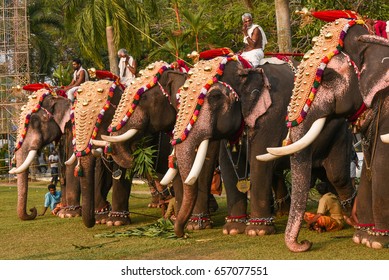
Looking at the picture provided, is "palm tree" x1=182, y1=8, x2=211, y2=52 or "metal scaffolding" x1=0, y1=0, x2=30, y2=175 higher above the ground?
"palm tree" x1=182, y1=8, x2=211, y2=52

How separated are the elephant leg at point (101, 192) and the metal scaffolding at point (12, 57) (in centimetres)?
2112

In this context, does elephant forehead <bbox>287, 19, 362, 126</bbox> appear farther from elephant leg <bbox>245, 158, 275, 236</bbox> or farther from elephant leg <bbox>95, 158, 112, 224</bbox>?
elephant leg <bbox>95, 158, 112, 224</bbox>

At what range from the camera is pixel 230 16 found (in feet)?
82.5

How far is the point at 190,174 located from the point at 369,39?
102 inches

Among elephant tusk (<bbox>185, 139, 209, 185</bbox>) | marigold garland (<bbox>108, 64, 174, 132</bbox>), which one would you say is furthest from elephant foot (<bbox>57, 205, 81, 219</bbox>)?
Result: elephant tusk (<bbox>185, 139, 209, 185</bbox>)

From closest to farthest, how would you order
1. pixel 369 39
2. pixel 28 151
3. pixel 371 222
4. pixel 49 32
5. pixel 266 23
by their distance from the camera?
1. pixel 369 39
2. pixel 371 222
3. pixel 28 151
4. pixel 266 23
5. pixel 49 32

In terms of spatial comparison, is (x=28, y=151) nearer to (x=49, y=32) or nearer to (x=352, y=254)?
(x=352, y=254)

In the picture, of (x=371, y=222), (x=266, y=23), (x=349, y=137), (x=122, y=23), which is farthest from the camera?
(x=266, y=23)

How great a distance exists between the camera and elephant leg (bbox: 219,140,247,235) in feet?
36.3

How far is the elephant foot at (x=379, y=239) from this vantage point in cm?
873

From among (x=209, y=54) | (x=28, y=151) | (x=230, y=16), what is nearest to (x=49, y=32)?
(x=230, y=16)

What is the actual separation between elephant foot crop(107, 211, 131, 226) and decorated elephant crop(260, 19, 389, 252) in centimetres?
460

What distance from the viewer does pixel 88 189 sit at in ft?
38.5

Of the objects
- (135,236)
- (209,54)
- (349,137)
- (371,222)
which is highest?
(209,54)
